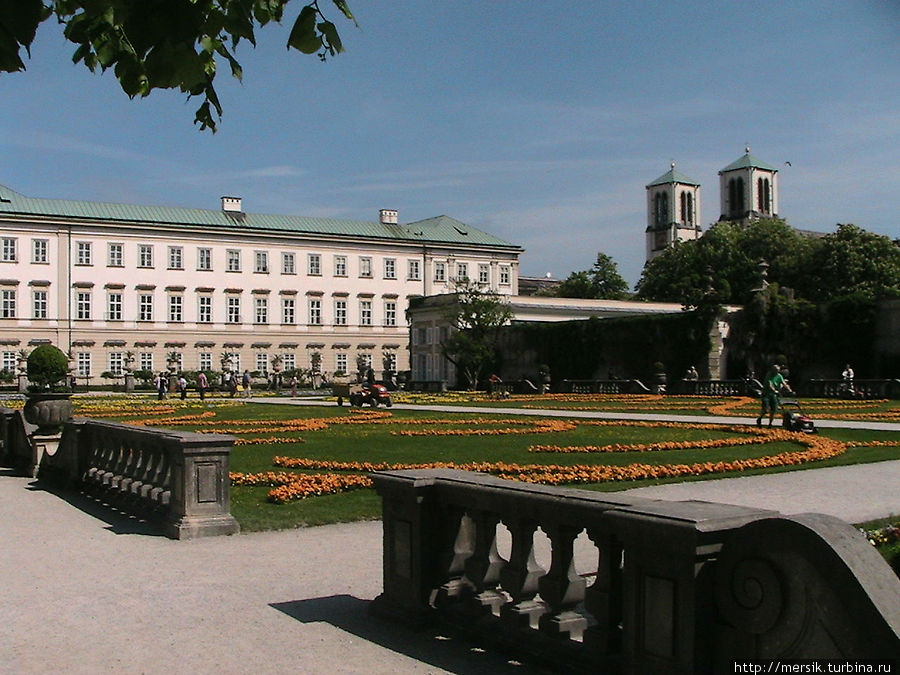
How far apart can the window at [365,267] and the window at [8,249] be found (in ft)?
96.0

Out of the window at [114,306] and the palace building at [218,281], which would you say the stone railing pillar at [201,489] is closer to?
the palace building at [218,281]

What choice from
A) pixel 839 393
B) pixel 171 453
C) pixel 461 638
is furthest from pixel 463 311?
pixel 461 638

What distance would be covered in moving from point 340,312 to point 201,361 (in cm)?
1375

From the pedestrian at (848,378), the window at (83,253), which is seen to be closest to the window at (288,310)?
the window at (83,253)

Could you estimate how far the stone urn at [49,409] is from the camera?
49.4 ft

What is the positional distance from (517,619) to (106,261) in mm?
80087

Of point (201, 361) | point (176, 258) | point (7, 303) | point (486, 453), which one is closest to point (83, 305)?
point (7, 303)

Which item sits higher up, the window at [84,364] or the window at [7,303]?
the window at [7,303]

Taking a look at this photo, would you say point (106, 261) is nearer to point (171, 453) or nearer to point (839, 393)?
point (839, 393)

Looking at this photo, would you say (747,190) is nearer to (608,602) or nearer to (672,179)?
(672,179)

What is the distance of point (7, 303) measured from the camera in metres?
76.8

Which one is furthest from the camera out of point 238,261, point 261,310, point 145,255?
point 261,310

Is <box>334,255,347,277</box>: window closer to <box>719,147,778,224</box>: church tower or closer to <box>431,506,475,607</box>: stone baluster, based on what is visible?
<box>719,147,778,224</box>: church tower

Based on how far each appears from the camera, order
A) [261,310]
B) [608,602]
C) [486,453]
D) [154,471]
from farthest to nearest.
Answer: [261,310] < [486,453] < [154,471] < [608,602]
